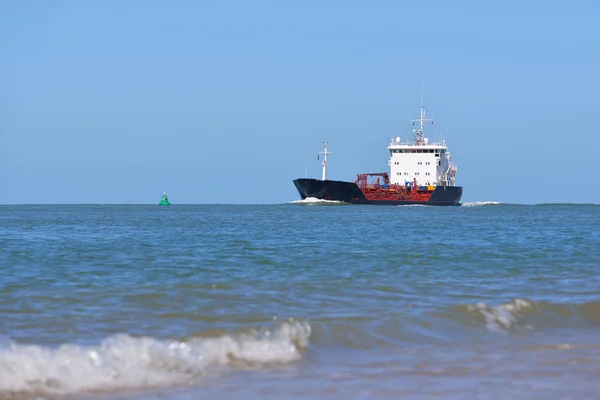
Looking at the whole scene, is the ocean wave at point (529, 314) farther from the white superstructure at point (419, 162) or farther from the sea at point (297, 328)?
the white superstructure at point (419, 162)

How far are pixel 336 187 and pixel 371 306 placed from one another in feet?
218

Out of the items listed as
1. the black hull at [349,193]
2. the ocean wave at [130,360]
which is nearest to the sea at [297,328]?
the ocean wave at [130,360]

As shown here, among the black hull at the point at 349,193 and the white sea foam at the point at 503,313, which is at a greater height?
the black hull at the point at 349,193

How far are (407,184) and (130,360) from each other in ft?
230

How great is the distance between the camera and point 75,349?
669 centimetres

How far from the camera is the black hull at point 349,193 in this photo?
74.9 metres

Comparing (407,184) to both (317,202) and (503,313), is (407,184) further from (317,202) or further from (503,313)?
(503,313)

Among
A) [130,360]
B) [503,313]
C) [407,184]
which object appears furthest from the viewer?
[407,184]

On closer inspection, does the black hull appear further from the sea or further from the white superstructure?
the sea

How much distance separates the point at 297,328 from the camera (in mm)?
7852

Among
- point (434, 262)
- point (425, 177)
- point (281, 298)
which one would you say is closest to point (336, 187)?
point (425, 177)

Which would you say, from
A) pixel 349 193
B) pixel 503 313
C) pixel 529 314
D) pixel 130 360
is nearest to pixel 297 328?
pixel 130 360

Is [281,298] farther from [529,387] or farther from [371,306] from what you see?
[529,387]

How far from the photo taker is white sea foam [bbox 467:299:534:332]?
335 inches
